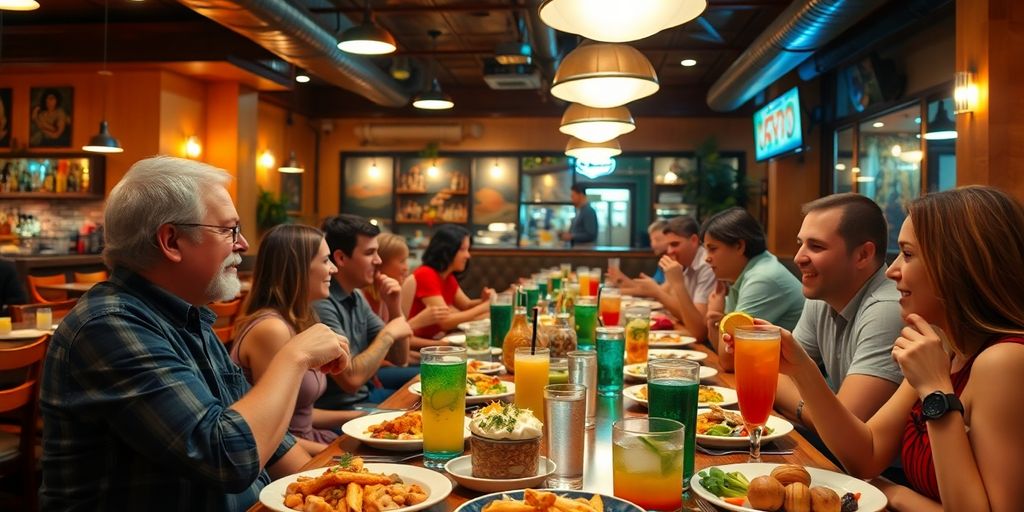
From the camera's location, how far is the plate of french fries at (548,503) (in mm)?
1252

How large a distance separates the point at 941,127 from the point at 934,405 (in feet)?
22.8

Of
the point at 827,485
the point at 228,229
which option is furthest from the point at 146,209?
the point at 827,485

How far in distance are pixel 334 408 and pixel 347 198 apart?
10.7 metres

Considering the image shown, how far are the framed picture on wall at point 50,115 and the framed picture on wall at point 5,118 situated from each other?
33 centimetres

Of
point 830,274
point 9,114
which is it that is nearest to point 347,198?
point 9,114

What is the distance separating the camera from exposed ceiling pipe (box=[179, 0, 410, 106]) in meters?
6.11

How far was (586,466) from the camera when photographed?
1677 millimetres

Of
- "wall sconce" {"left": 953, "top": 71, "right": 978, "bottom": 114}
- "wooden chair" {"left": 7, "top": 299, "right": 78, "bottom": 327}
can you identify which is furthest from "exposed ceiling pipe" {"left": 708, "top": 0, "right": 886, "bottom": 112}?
"wooden chair" {"left": 7, "top": 299, "right": 78, "bottom": 327}

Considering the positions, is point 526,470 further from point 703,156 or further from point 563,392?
point 703,156

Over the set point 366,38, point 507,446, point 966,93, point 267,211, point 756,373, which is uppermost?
point 366,38

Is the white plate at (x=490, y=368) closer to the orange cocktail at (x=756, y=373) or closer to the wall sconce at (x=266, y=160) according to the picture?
the orange cocktail at (x=756, y=373)

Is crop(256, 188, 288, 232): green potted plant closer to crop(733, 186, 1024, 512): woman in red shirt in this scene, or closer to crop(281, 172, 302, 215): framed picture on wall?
crop(281, 172, 302, 215): framed picture on wall

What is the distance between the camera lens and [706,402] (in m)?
2.22

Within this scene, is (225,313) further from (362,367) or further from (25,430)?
(362,367)
